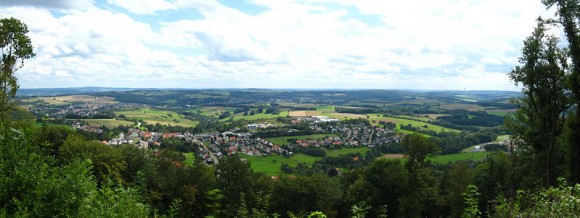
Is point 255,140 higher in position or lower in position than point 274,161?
higher

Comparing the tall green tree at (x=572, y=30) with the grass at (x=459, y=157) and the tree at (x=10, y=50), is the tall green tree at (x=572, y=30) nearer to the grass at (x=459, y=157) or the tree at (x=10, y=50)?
the tree at (x=10, y=50)

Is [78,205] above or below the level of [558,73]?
below

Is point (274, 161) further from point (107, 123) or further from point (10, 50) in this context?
point (107, 123)

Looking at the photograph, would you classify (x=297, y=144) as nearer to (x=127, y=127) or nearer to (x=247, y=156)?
(x=247, y=156)

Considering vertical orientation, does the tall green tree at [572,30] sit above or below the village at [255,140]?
above

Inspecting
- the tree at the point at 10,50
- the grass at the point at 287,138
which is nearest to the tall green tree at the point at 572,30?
the tree at the point at 10,50

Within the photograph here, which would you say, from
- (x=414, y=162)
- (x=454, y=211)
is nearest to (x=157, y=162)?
(x=414, y=162)

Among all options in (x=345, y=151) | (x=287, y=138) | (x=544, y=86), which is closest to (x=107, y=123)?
(x=287, y=138)

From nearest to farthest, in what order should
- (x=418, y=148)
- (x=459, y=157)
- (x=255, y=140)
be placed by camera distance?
(x=418, y=148), (x=459, y=157), (x=255, y=140)
